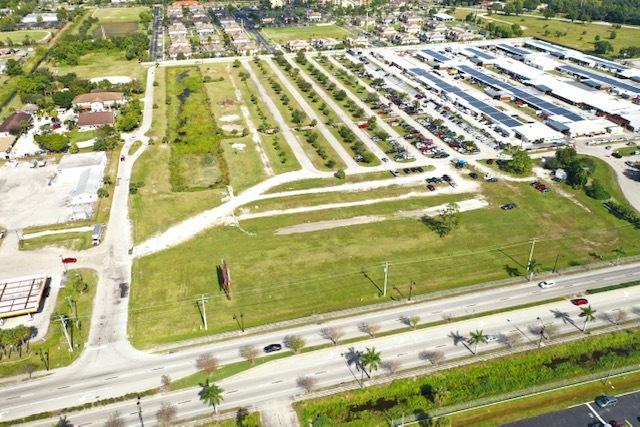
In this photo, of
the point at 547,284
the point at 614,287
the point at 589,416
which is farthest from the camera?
the point at 547,284

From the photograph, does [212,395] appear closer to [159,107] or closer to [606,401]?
[606,401]

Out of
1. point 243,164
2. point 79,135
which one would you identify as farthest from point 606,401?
point 79,135

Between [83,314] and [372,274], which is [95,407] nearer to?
[83,314]

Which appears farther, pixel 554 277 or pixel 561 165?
pixel 561 165

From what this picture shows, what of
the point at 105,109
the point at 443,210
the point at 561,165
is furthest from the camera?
the point at 105,109

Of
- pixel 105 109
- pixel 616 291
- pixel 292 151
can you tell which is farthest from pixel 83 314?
pixel 105 109
